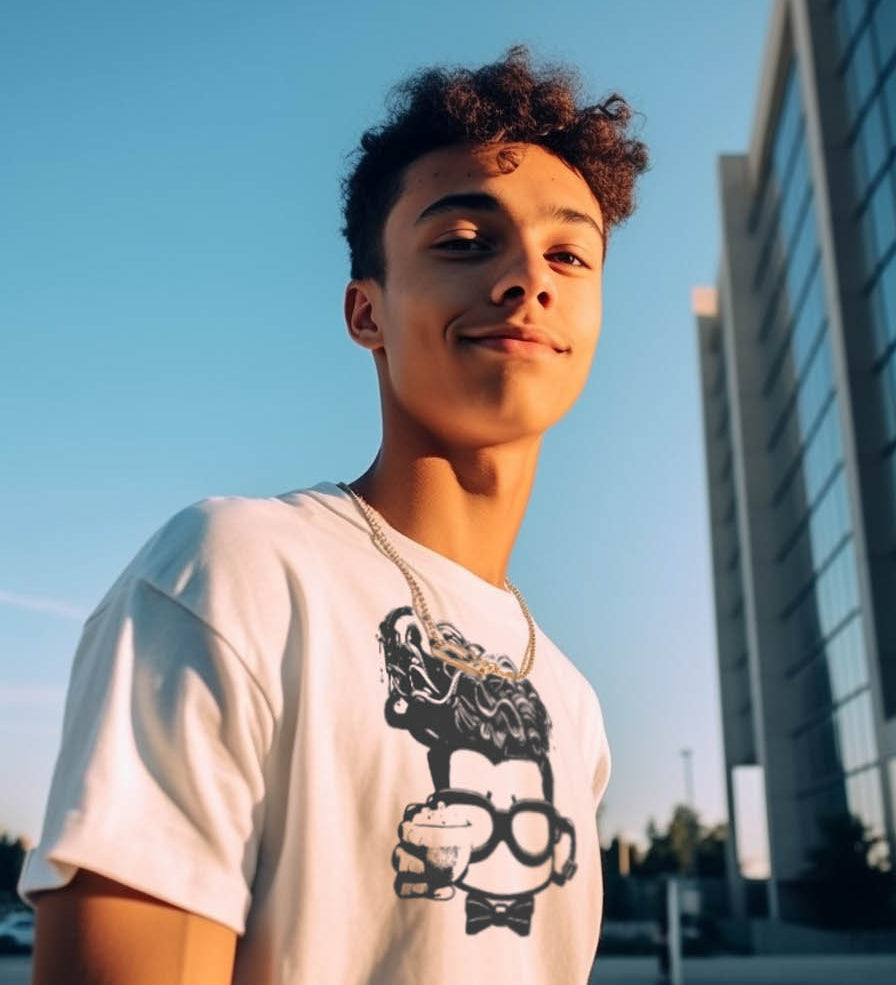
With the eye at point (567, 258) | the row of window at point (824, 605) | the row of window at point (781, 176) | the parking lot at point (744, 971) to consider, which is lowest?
the parking lot at point (744, 971)

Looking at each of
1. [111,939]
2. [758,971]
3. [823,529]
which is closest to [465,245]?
[111,939]

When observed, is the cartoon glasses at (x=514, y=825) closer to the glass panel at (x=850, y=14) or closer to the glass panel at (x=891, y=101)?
the glass panel at (x=891, y=101)

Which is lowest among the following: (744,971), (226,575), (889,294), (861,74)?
(744,971)

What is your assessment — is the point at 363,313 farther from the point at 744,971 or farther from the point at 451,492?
the point at 744,971

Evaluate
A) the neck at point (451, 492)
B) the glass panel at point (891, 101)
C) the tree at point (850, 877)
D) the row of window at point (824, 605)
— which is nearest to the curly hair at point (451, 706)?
the neck at point (451, 492)

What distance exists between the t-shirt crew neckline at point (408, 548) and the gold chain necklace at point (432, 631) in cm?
1

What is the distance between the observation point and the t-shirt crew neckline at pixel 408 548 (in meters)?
1.42

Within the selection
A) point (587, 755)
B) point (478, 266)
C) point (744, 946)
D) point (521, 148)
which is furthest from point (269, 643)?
point (744, 946)

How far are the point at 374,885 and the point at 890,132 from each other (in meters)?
28.5

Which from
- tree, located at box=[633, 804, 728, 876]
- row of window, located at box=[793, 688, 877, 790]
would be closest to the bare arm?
row of window, located at box=[793, 688, 877, 790]

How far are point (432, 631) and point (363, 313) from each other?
563mm

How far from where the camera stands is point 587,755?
5.40 ft

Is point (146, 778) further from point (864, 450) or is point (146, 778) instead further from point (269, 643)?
point (864, 450)

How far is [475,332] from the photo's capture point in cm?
140
